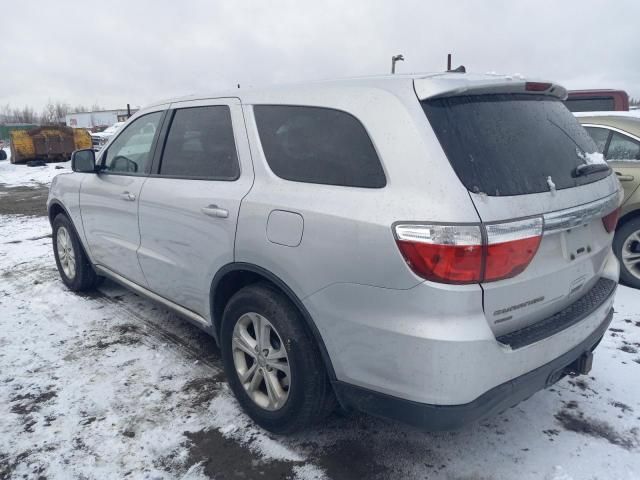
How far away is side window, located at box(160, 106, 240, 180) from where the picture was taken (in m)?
2.90

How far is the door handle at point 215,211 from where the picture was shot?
2707 millimetres

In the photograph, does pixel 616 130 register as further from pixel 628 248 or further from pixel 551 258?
pixel 551 258

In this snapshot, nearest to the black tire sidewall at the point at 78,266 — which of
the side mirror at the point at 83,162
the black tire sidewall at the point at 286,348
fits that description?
the side mirror at the point at 83,162

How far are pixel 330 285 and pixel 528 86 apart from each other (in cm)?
134

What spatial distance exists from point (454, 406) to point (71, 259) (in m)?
4.22

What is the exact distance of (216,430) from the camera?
2738 millimetres

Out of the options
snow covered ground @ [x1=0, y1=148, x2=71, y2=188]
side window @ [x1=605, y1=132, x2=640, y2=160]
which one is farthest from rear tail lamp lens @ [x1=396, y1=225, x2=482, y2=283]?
snow covered ground @ [x1=0, y1=148, x2=71, y2=188]

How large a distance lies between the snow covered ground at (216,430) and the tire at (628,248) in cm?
117

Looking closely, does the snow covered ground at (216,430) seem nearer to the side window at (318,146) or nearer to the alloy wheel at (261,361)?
the alloy wheel at (261,361)

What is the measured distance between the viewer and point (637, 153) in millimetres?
4875

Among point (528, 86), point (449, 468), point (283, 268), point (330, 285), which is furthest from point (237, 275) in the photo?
point (528, 86)

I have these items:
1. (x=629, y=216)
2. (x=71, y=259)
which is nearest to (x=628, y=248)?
(x=629, y=216)

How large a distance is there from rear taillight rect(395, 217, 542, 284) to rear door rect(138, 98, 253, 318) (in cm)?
108

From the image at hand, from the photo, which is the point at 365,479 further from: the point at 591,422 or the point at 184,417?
the point at 591,422
